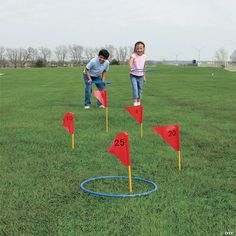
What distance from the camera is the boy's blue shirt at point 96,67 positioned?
1121cm

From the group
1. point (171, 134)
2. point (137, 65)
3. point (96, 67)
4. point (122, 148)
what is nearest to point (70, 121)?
point (171, 134)

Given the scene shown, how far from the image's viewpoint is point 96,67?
1136 cm

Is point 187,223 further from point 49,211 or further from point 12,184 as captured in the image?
point 12,184

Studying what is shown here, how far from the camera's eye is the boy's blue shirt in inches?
441

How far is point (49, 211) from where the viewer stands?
375cm

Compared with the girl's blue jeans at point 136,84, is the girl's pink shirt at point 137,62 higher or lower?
higher

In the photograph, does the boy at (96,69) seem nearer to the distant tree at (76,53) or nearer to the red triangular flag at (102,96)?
the red triangular flag at (102,96)

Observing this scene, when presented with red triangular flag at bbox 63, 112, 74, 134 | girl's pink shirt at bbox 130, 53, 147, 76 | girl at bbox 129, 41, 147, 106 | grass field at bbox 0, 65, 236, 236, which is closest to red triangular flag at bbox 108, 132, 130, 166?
grass field at bbox 0, 65, 236, 236

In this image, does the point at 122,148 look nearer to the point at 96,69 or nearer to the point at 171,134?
the point at 171,134

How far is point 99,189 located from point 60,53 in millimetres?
156083

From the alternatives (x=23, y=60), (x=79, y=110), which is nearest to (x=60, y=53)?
(x=23, y=60)

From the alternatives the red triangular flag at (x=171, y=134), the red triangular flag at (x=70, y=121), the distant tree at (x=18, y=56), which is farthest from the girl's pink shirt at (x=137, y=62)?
the distant tree at (x=18, y=56)

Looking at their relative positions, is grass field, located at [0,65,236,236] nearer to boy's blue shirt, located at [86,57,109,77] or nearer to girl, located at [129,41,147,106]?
girl, located at [129,41,147,106]

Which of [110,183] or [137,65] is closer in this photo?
[110,183]
